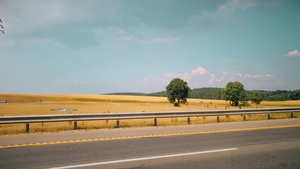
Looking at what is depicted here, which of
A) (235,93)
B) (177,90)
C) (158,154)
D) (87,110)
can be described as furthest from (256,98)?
(158,154)

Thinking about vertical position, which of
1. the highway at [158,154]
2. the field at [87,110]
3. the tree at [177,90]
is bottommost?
the field at [87,110]

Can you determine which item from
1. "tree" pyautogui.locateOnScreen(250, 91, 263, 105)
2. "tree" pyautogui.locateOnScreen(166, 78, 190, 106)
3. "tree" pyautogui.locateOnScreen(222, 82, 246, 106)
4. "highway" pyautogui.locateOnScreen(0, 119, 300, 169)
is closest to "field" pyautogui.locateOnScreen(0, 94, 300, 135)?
"highway" pyautogui.locateOnScreen(0, 119, 300, 169)

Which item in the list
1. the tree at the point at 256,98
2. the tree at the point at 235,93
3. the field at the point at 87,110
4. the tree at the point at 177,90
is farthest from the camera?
the tree at the point at 256,98

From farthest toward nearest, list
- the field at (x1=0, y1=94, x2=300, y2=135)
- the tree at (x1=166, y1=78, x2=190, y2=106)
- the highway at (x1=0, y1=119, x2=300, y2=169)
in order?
the tree at (x1=166, y1=78, x2=190, y2=106), the field at (x1=0, y1=94, x2=300, y2=135), the highway at (x1=0, y1=119, x2=300, y2=169)

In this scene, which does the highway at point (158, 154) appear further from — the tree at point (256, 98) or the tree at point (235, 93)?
the tree at point (256, 98)

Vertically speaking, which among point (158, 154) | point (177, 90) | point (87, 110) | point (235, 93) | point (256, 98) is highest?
point (177, 90)

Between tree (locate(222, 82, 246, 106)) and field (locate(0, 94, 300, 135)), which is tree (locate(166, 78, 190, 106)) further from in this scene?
tree (locate(222, 82, 246, 106))

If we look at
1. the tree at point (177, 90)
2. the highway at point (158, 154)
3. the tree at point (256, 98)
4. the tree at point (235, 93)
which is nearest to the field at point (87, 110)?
the highway at point (158, 154)

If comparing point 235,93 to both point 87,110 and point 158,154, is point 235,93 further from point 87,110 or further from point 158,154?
point 158,154

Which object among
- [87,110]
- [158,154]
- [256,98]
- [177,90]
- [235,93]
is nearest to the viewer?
[158,154]

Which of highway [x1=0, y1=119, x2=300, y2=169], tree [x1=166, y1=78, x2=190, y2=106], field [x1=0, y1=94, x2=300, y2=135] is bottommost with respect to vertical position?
field [x1=0, y1=94, x2=300, y2=135]

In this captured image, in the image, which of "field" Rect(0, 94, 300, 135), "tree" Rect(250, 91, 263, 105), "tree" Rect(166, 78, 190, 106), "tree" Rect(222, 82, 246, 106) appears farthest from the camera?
"tree" Rect(250, 91, 263, 105)

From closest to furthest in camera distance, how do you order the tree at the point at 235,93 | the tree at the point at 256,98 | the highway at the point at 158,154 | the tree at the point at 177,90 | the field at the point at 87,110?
the highway at the point at 158,154 < the field at the point at 87,110 < the tree at the point at 177,90 < the tree at the point at 235,93 < the tree at the point at 256,98

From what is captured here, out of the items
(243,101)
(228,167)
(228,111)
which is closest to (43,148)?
(228,167)
